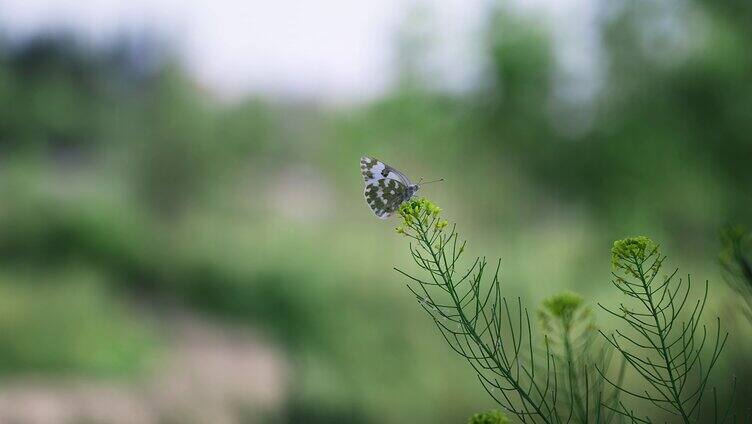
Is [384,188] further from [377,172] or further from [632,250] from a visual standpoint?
[632,250]

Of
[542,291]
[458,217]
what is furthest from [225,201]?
[542,291]

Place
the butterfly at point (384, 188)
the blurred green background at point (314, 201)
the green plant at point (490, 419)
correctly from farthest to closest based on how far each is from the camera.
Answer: the blurred green background at point (314, 201)
the butterfly at point (384, 188)
the green plant at point (490, 419)

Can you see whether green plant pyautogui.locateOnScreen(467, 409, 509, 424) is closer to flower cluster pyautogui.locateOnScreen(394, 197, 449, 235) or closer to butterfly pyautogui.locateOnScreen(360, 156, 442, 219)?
flower cluster pyautogui.locateOnScreen(394, 197, 449, 235)

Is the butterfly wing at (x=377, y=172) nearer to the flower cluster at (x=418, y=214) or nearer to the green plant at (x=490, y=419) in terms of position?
the flower cluster at (x=418, y=214)

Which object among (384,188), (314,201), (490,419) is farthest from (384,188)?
(314,201)

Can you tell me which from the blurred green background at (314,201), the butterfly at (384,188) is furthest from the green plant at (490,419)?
the blurred green background at (314,201)

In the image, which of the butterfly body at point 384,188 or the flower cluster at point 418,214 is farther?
the butterfly body at point 384,188

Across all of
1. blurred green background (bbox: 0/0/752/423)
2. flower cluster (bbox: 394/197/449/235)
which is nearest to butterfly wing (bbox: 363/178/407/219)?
flower cluster (bbox: 394/197/449/235)

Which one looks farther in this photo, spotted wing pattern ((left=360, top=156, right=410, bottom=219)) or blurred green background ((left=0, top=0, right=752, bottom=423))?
blurred green background ((left=0, top=0, right=752, bottom=423))

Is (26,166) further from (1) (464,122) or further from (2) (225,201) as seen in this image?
(1) (464,122)
